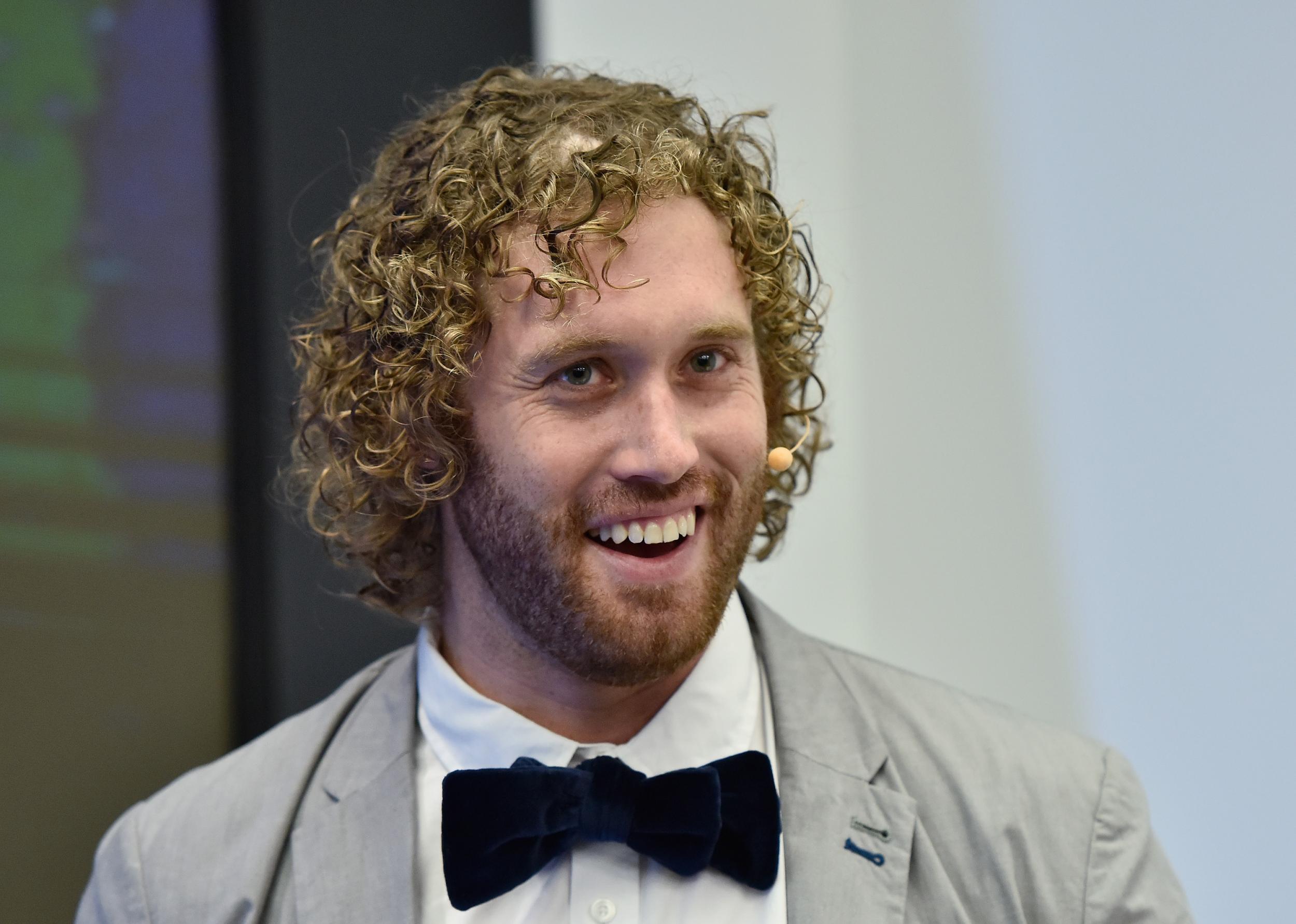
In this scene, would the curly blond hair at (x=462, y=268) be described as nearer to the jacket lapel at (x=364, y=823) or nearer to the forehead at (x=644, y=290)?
the forehead at (x=644, y=290)

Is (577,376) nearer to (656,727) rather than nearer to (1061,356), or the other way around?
(656,727)

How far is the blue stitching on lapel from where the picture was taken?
5.21ft

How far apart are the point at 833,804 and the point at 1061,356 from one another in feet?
3.45

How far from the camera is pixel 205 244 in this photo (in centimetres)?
219

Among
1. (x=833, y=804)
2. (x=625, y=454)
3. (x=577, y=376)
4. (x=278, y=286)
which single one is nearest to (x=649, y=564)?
(x=625, y=454)

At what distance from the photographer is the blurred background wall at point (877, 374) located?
2029 mm

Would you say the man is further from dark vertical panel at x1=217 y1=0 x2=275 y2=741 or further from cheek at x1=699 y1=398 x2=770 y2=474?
dark vertical panel at x1=217 y1=0 x2=275 y2=741

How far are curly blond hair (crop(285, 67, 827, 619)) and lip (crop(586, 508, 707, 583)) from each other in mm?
246

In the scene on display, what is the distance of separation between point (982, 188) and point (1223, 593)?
0.84m

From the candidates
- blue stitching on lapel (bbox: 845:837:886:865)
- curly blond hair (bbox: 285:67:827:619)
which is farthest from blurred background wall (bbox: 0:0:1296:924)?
blue stitching on lapel (bbox: 845:837:886:865)

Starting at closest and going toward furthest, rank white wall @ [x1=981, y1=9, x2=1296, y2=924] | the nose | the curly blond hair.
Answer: the nose, the curly blond hair, white wall @ [x1=981, y1=9, x2=1296, y2=924]

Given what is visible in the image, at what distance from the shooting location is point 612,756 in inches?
64.7

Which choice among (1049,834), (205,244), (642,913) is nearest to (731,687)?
(642,913)

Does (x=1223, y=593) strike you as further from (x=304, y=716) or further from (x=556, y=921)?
(x=304, y=716)
